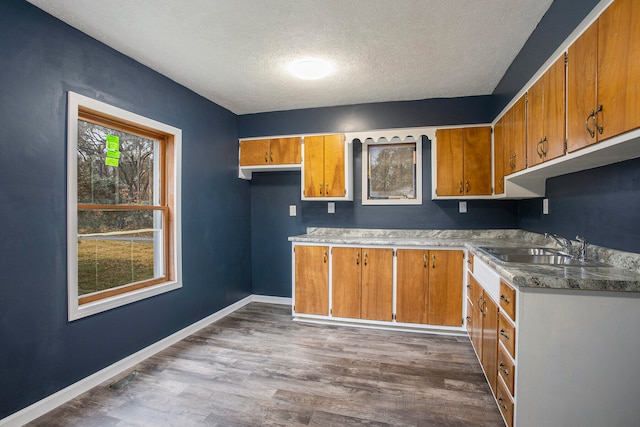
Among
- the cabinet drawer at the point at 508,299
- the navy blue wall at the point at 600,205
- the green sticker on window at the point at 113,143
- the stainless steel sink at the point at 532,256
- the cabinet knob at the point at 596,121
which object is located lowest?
the cabinet drawer at the point at 508,299

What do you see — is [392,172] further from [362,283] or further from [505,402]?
[505,402]

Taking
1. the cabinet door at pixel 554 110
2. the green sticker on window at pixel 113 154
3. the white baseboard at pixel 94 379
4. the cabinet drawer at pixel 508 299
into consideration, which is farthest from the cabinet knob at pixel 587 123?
the white baseboard at pixel 94 379

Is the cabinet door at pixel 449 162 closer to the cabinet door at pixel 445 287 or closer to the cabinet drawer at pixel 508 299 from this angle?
the cabinet door at pixel 445 287

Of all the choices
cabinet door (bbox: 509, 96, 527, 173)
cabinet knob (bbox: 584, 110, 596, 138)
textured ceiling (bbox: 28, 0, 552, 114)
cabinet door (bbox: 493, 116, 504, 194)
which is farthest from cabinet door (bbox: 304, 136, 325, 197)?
cabinet knob (bbox: 584, 110, 596, 138)

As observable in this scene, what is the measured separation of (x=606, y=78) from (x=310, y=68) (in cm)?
203

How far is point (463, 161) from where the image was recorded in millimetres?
3301

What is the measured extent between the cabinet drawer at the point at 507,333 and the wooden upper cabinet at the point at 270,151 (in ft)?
8.88

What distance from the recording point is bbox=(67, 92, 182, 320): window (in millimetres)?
2160

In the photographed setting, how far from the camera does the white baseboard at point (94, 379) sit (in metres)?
1.82

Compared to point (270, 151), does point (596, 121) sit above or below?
below

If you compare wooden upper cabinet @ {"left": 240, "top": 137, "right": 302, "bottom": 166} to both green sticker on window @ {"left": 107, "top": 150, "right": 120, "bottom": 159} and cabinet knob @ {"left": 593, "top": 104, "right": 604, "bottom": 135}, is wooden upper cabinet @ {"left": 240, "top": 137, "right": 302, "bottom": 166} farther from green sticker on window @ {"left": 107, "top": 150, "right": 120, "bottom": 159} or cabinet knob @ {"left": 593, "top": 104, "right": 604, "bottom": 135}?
cabinet knob @ {"left": 593, "top": 104, "right": 604, "bottom": 135}

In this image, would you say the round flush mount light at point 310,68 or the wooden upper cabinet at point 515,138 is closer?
the wooden upper cabinet at point 515,138

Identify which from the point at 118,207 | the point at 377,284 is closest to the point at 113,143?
the point at 118,207

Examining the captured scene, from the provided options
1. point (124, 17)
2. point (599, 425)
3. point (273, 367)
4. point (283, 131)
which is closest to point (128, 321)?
point (273, 367)
